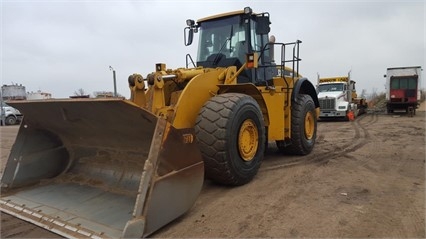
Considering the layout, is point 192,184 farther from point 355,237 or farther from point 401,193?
point 401,193

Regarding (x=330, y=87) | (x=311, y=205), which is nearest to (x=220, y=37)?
(x=311, y=205)

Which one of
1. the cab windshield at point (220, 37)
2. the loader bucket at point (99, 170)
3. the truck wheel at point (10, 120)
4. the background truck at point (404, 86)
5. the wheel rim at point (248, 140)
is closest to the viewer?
the loader bucket at point (99, 170)

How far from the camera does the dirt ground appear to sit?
3.56 metres

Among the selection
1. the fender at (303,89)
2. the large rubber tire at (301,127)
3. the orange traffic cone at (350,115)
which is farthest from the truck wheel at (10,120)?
the fender at (303,89)

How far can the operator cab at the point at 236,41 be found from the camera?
6.06 metres

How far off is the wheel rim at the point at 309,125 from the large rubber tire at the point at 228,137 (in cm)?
275

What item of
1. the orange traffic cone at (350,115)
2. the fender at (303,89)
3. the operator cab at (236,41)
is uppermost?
the operator cab at (236,41)

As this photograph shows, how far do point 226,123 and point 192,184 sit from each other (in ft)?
3.34

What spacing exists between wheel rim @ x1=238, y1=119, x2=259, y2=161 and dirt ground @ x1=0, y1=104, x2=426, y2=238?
17.9 inches

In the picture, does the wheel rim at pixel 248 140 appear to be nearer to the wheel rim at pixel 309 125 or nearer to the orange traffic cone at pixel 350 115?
the wheel rim at pixel 309 125

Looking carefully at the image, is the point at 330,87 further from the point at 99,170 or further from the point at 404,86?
the point at 99,170

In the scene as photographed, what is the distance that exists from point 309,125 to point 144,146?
A: 183 inches

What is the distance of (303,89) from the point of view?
7.91 metres

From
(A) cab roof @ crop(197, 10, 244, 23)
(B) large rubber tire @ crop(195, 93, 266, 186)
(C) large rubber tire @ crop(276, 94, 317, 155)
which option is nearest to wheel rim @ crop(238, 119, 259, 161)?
(B) large rubber tire @ crop(195, 93, 266, 186)
